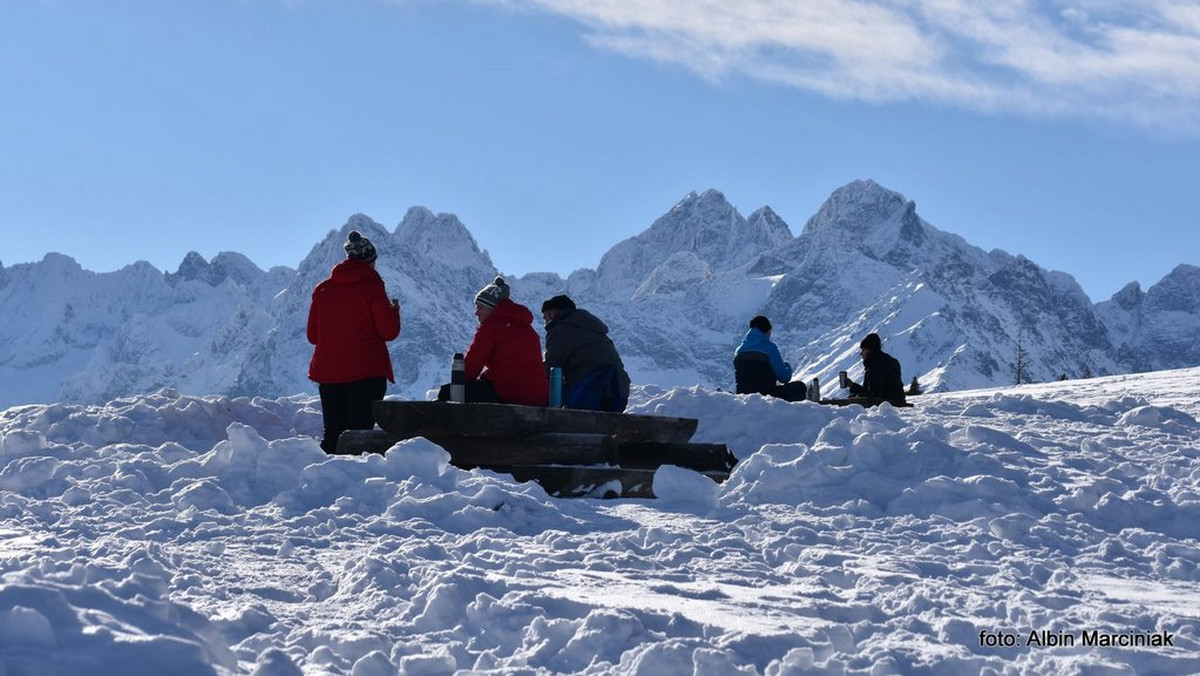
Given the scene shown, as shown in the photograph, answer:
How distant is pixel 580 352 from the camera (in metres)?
12.4

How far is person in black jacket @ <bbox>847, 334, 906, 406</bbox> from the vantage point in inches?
680

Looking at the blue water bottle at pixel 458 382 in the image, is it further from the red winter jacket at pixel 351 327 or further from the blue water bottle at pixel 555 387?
the red winter jacket at pixel 351 327

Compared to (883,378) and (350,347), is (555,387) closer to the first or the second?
(350,347)

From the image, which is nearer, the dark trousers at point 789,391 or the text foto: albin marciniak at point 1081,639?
the text foto: albin marciniak at point 1081,639

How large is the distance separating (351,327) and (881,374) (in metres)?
8.08

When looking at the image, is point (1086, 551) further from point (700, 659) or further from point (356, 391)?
point (356, 391)

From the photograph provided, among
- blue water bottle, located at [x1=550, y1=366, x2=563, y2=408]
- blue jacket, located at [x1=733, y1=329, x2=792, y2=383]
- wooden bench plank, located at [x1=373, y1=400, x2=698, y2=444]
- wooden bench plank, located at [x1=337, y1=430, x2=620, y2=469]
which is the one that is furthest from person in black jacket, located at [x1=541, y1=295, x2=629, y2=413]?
blue jacket, located at [x1=733, y1=329, x2=792, y2=383]

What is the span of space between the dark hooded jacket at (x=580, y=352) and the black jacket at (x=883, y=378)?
5.93 metres

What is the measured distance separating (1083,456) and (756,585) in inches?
265

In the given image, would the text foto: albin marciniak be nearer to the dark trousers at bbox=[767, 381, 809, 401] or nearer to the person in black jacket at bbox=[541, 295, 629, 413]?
the person in black jacket at bbox=[541, 295, 629, 413]

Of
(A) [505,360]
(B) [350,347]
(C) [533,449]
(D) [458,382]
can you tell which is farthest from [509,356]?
(B) [350,347]

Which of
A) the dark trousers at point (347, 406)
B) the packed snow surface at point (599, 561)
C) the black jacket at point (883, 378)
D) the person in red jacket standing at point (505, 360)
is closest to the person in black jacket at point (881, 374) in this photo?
the black jacket at point (883, 378)

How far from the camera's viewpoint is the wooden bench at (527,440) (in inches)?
403

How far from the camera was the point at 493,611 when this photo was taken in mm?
6020
